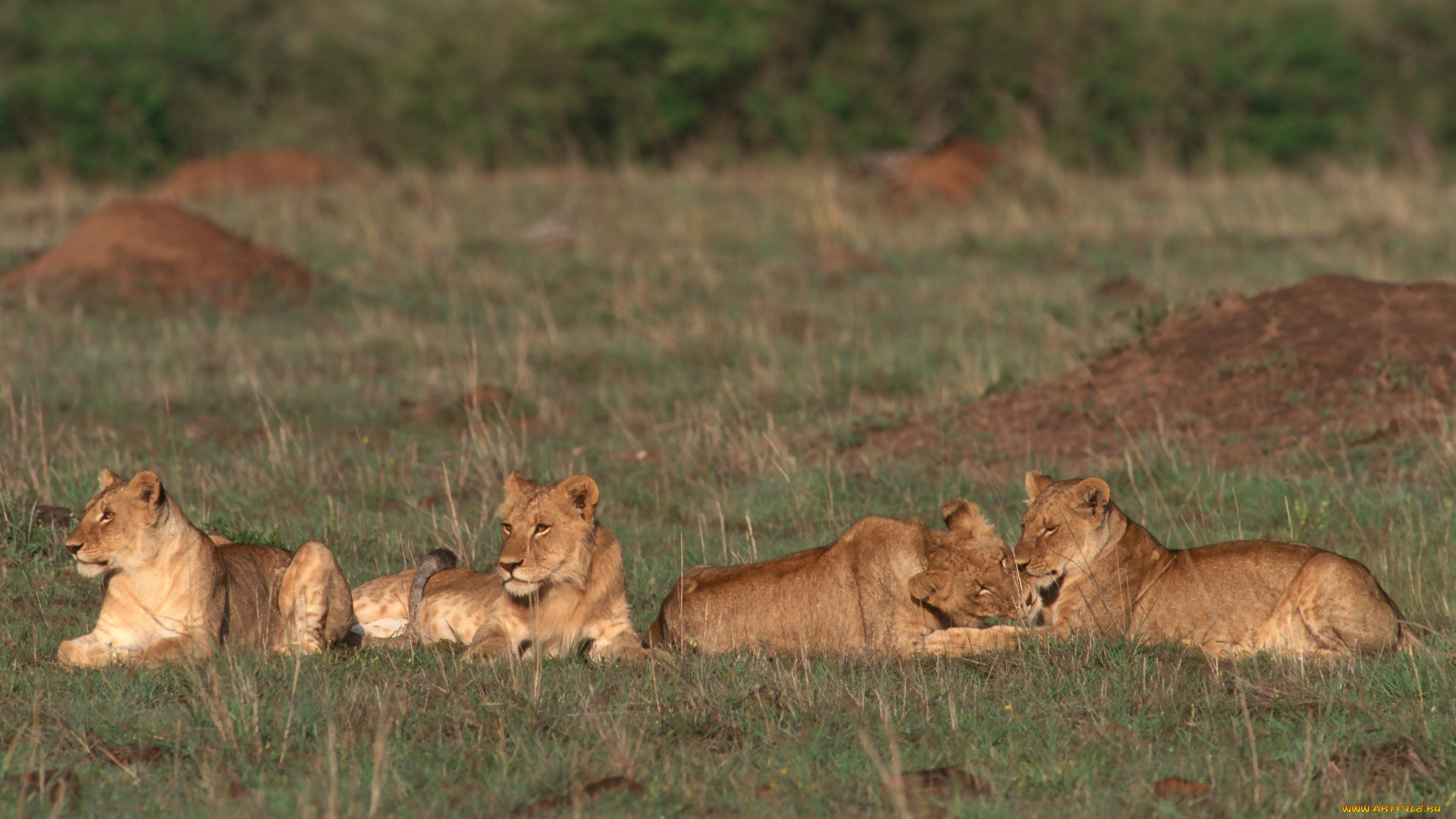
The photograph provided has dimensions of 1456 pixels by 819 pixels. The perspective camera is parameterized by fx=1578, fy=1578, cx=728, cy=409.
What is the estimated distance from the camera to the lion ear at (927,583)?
6.34 m

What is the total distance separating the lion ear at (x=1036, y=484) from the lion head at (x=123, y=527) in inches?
143

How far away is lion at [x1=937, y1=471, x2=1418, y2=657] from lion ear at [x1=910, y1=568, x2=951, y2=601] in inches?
12.6

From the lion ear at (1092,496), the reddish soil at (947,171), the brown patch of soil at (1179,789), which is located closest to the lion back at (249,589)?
the lion ear at (1092,496)

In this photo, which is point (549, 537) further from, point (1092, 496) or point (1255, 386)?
point (1255, 386)

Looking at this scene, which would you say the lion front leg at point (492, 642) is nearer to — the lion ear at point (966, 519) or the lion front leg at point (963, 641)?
the lion front leg at point (963, 641)

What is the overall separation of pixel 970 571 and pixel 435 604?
236 centimetres

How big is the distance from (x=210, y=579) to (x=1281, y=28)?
34.0 meters

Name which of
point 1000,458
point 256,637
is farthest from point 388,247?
point 256,637

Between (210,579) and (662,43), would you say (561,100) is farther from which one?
(210,579)

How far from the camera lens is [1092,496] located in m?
6.61

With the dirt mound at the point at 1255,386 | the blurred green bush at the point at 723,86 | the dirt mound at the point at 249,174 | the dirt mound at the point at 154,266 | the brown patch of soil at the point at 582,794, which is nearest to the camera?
the brown patch of soil at the point at 582,794

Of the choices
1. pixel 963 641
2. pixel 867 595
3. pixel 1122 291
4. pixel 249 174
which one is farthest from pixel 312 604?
pixel 249 174

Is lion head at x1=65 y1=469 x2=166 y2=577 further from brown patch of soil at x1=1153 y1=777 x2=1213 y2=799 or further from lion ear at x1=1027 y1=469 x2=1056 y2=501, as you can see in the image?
brown patch of soil at x1=1153 y1=777 x2=1213 y2=799

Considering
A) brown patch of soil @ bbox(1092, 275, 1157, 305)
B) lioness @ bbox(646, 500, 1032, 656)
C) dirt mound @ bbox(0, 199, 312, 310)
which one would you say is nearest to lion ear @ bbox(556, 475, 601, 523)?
lioness @ bbox(646, 500, 1032, 656)
